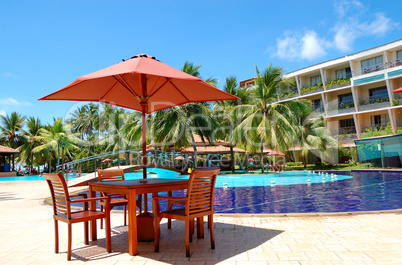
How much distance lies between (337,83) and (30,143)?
1447 inches

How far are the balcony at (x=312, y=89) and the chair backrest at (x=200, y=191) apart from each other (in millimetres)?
32019

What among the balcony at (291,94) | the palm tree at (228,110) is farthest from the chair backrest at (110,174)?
the balcony at (291,94)

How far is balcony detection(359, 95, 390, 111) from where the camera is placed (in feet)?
90.7

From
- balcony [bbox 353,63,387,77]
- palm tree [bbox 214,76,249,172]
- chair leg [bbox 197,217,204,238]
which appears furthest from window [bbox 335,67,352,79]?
chair leg [bbox 197,217,204,238]

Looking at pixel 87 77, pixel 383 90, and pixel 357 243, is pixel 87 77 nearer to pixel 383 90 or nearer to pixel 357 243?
pixel 357 243

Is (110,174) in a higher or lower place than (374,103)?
lower

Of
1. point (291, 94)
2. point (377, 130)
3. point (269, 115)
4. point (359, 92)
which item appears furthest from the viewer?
point (291, 94)

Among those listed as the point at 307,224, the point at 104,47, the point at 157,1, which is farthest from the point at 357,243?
the point at 104,47

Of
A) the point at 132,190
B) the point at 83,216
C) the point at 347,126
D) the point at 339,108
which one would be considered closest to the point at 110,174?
the point at 83,216

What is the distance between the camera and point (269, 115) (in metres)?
22.4

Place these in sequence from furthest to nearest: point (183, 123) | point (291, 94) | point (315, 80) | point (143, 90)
A: 1. point (291, 94)
2. point (315, 80)
3. point (183, 123)
4. point (143, 90)

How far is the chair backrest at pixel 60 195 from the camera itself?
333 centimetres

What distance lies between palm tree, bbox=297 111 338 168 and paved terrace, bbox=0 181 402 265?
22596 millimetres

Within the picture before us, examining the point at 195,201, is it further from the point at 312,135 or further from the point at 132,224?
the point at 312,135
